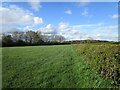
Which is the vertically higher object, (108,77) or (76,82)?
(108,77)

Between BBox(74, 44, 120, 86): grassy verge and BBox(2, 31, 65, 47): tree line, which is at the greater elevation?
BBox(2, 31, 65, 47): tree line

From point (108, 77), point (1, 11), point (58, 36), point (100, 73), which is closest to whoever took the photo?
point (108, 77)

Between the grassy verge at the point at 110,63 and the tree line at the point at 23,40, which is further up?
the tree line at the point at 23,40

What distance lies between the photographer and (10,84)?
357 cm

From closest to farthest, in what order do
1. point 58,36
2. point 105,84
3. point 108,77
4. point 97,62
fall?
point 105,84
point 108,77
point 97,62
point 58,36

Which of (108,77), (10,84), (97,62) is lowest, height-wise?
(10,84)

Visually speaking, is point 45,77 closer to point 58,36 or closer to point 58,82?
point 58,82

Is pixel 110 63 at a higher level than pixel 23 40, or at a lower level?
lower

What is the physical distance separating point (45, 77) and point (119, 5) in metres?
5.25

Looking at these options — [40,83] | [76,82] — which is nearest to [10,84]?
[40,83]

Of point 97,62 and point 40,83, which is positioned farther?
point 97,62

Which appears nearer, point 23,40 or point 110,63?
point 110,63

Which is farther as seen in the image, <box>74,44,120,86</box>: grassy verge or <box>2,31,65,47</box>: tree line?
<box>2,31,65,47</box>: tree line

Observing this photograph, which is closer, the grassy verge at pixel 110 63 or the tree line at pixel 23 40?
the grassy verge at pixel 110 63
